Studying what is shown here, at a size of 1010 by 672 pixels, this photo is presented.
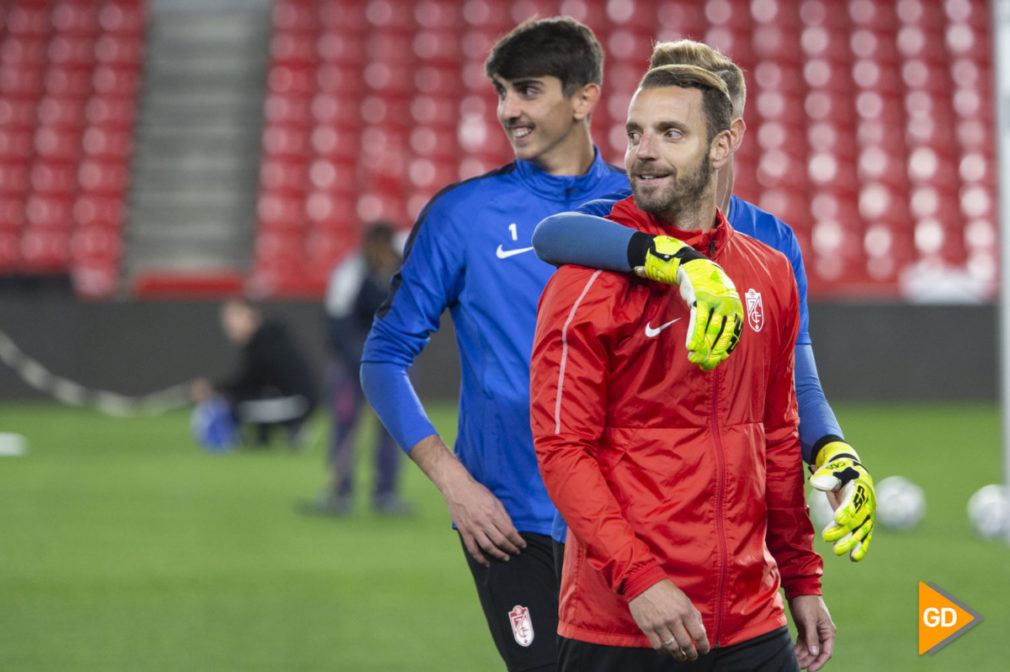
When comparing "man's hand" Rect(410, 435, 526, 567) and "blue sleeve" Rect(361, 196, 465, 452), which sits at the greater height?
"blue sleeve" Rect(361, 196, 465, 452)

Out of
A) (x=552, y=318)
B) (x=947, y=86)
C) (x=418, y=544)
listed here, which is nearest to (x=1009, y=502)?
(x=418, y=544)

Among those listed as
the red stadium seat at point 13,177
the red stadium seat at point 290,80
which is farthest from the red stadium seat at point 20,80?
the red stadium seat at point 290,80

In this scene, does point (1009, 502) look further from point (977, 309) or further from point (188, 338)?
point (188, 338)

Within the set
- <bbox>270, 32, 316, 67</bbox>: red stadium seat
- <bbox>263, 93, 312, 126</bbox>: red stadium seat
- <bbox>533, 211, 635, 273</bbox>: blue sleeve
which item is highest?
<bbox>270, 32, 316, 67</bbox>: red stadium seat

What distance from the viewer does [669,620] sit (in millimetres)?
2168

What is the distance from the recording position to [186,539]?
25.9 ft

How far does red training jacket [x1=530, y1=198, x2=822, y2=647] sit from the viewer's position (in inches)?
88.8

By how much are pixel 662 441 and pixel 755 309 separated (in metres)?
0.30

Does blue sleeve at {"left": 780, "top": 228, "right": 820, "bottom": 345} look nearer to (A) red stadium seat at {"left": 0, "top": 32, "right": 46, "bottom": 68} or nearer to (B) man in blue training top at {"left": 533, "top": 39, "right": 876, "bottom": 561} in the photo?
→ (B) man in blue training top at {"left": 533, "top": 39, "right": 876, "bottom": 561}

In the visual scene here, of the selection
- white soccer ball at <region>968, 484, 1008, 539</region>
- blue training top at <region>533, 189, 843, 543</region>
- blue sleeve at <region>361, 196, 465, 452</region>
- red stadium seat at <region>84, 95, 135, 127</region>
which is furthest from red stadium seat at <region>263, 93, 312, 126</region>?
blue training top at <region>533, 189, 843, 543</region>

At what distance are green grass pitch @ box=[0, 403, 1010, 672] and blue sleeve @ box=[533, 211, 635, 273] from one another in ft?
9.88

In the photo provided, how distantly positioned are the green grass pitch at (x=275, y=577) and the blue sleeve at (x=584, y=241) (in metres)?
3.01

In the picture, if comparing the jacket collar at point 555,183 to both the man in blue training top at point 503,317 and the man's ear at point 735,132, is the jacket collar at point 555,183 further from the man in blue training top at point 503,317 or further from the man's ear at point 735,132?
the man's ear at point 735,132

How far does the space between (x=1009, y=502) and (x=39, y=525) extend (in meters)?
5.85
